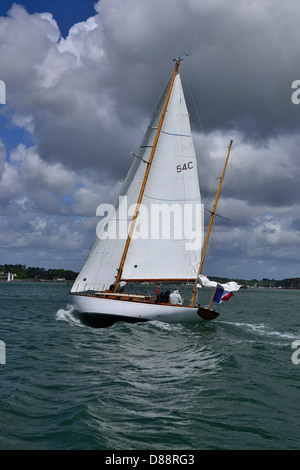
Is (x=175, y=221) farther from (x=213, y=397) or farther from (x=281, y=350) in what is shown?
(x=213, y=397)

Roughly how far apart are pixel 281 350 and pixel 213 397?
11.0 metres

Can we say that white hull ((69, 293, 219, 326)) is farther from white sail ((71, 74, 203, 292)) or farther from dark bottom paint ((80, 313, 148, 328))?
white sail ((71, 74, 203, 292))

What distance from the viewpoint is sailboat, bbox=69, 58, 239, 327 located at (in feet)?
97.1

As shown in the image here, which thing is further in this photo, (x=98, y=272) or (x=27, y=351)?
(x=98, y=272)

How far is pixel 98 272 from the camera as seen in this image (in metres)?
29.8

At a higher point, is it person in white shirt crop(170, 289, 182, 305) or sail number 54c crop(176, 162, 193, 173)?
sail number 54c crop(176, 162, 193, 173)

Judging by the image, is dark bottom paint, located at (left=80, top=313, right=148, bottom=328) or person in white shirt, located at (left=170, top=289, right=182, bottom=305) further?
person in white shirt, located at (left=170, top=289, right=182, bottom=305)

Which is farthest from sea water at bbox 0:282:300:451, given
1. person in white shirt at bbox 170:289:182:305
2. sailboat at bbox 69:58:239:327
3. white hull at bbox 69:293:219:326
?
sailboat at bbox 69:58:239:327

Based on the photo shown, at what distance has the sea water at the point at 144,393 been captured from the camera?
8961mm

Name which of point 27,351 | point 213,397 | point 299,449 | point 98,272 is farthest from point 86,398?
point 98,272

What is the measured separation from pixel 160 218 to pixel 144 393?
62.8 feet

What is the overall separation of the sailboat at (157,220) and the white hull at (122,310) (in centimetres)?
193

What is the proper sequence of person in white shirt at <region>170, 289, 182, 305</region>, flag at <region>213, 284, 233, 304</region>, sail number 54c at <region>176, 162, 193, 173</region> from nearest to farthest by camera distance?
1. person in white shirt at <region>170, 289, 182, 305</region>
2. flag at <region>213, 284, 233, 304</region>
3. sail number 54c at <region>176, 162, 193, 173</region>
